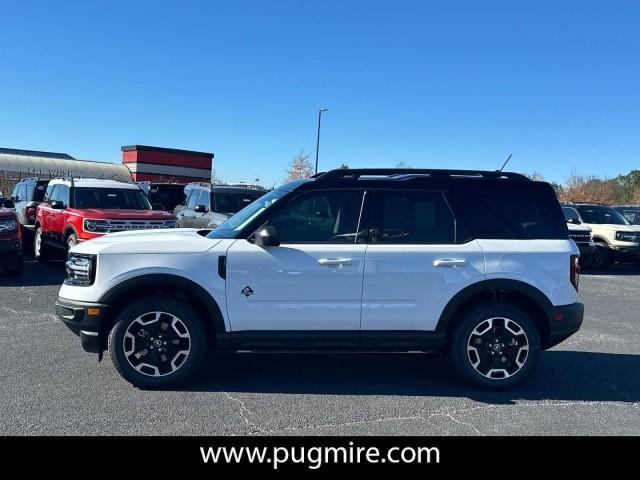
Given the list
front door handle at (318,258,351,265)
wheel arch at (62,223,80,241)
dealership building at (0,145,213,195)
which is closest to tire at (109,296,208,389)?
front door handle at (318,258,351,265)

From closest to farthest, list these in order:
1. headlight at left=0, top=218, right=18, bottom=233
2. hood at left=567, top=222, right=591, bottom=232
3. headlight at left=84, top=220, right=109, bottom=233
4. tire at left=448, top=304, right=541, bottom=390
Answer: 1. tire at left=448, top=304, right=541, bottom=390
2. headlight at left=0, top=218, right=18, bottom=233
3. headlight at left=84, top=220, right=109, bottom=233
4. hood at left=567, top=222, right=591, bottom=232

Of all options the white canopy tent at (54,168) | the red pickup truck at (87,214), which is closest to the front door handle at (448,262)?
→ the red pickup truck at (87,214)

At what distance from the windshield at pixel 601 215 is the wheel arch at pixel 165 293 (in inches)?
579

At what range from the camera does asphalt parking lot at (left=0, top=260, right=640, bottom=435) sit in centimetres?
429

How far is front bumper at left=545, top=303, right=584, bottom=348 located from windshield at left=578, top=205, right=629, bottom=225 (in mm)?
12749

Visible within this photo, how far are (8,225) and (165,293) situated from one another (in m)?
6.90

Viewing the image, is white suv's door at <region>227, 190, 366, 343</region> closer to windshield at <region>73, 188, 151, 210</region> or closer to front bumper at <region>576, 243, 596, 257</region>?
windshield at <region>73, 188, 151, 210</region>

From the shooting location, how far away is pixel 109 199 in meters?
12.6

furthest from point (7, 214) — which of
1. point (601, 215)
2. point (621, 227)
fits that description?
Answer: point (601, 215)

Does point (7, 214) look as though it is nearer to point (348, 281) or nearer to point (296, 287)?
point (296, 287)

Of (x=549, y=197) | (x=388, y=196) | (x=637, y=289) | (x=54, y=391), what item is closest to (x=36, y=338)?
(x=54, y=391)

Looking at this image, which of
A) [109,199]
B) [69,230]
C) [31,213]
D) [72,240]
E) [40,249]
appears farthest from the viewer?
[31,213]

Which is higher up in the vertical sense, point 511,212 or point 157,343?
point 511,212
